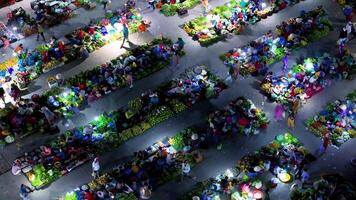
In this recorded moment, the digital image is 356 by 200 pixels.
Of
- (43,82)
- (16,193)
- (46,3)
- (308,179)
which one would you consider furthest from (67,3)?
(308,179)

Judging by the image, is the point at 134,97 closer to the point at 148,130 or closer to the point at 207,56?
the point at 148,130

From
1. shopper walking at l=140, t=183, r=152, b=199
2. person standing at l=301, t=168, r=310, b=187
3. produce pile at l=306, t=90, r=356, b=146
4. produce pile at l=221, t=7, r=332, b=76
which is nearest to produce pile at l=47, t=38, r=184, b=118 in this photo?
produce pile at l=221, t=7, r=332, b=76

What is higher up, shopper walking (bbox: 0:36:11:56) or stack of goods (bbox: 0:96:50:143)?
shopper walking (bbox: 0:36:11:56)

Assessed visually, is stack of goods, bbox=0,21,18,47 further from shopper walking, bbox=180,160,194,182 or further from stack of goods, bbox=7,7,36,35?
shopper walking, bbox=180,160,194,182

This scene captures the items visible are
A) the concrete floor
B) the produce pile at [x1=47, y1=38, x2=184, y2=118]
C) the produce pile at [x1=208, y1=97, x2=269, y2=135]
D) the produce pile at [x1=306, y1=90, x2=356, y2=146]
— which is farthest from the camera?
the produce pile at [x1=47, y1=38, x2=184, y2=118]

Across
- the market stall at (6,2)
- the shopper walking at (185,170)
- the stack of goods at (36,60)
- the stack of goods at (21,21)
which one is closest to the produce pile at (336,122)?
the shopper walking at (185,170)

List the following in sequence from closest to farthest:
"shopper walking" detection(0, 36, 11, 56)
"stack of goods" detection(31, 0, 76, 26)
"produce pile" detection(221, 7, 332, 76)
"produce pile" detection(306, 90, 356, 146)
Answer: "produce pile" detection(306, 90, 356, 146) < "produce pile" detection(221, 7, 332, 76) < "shopper walking" detection(0, 36, 11, 56) < "stack of goods" detection(31, 0, 76, 26)
